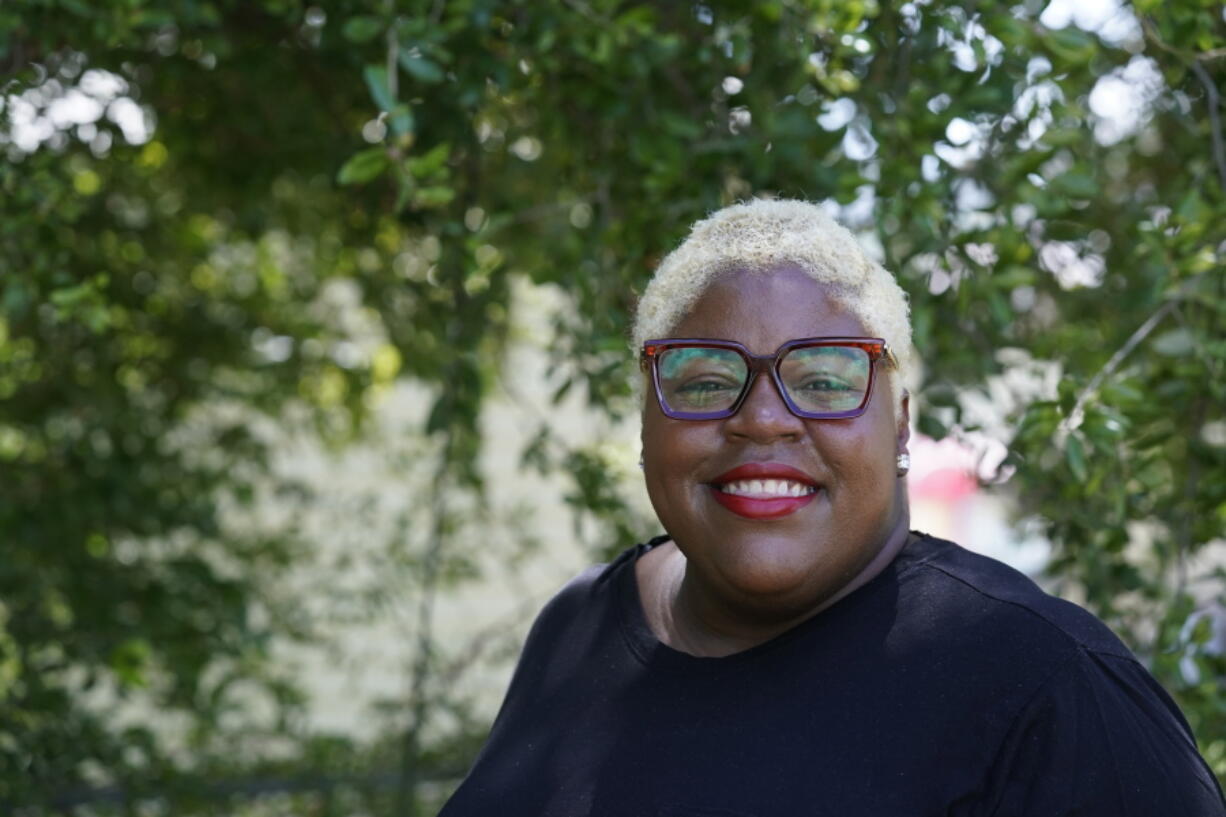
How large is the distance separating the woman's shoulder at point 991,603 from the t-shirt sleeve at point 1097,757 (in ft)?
0.12

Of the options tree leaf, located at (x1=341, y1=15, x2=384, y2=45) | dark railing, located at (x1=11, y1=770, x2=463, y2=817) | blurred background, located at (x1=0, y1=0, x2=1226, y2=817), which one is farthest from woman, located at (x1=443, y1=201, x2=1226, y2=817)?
dark railing, located at (x1=11, y1=770, x2=463, y2=817)

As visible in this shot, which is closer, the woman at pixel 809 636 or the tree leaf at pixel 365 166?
the woman at pixel 809 636

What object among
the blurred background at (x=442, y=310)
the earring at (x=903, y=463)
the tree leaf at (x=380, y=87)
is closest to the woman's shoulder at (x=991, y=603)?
the earring at (x=903, y=463)

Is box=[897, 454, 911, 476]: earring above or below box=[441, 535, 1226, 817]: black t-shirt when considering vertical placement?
above

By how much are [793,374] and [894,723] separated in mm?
441

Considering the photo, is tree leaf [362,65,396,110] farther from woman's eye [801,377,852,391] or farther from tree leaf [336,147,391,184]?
woman's eye [801,377,852,391]

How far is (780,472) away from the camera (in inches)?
72.1

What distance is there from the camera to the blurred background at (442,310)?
282 cm

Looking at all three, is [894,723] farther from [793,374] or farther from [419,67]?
[419,67]

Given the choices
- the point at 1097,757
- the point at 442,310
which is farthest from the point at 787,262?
the point at 442,310

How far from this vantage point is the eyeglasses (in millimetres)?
1826

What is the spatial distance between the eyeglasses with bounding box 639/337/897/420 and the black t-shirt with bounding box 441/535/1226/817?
231 millimetres

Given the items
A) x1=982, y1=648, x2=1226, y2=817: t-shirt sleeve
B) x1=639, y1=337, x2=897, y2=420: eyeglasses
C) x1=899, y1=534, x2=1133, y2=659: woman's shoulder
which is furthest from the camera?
x1=639, y1=337, x2=897, y2=420: eyeglasses

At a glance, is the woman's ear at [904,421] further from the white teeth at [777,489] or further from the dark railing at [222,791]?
the dark railing at [222,791]
